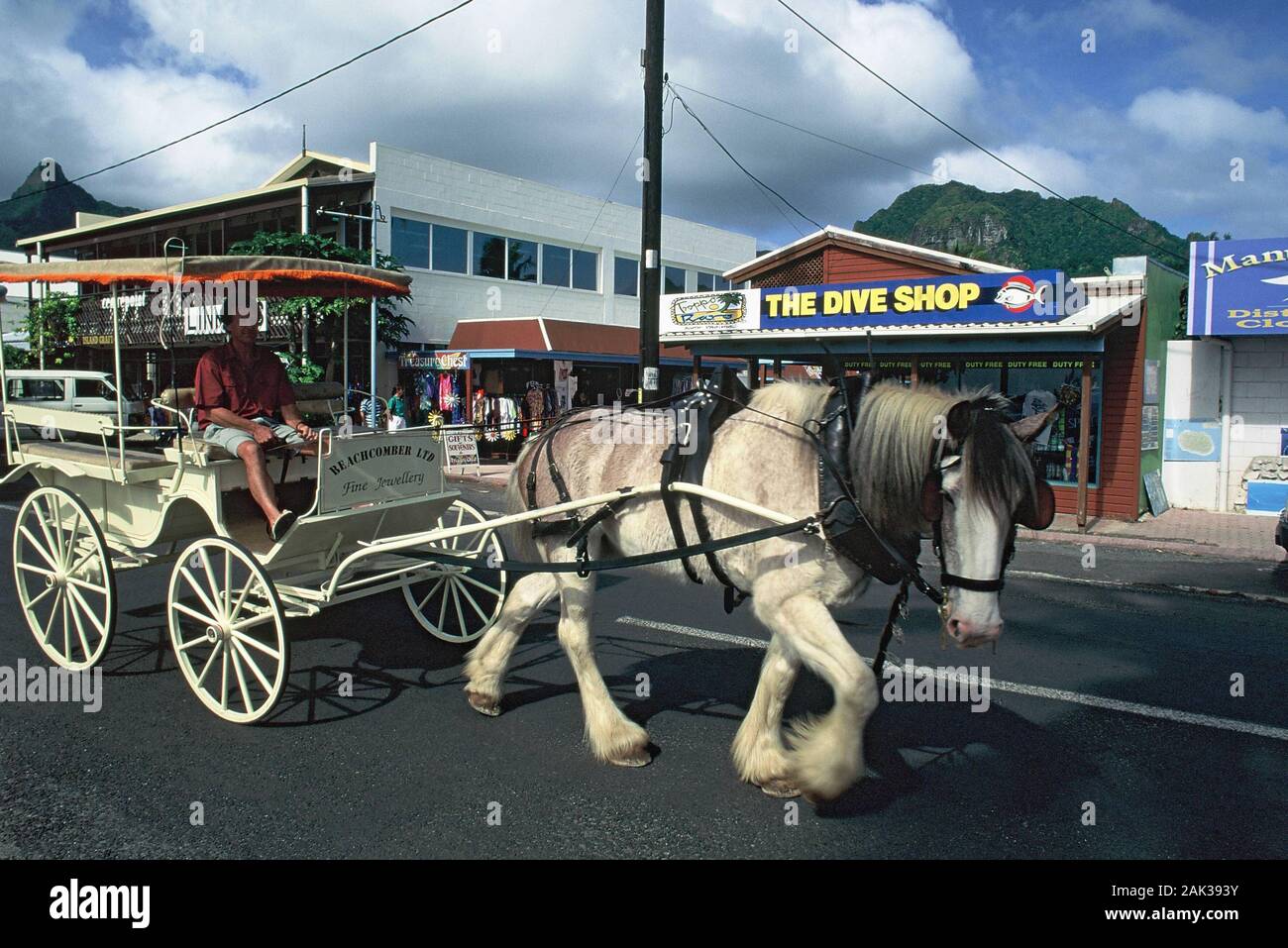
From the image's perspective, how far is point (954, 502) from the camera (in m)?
3.36

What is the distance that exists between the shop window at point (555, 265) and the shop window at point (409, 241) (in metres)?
4.54

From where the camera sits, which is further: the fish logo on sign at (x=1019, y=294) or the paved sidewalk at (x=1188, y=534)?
the fish logo on sign at (x=1019, y=294)

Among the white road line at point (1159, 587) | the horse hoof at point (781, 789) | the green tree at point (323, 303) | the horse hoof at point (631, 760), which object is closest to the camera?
the horse hoof at point (781, 789)

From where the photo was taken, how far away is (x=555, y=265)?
2792cm

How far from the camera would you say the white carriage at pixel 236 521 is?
188 inches

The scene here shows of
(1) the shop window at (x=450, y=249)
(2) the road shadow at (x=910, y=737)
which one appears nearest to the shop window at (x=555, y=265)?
(1) the shop window at (x=450, y=249)

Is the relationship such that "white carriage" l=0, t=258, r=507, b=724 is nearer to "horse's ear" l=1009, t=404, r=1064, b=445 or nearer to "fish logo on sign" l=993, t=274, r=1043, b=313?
"horse's ear" l=1009, t=404, r=1064, b=445

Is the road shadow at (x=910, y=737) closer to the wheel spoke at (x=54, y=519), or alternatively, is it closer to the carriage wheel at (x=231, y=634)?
the carriage wheel at (x=231, y=634)

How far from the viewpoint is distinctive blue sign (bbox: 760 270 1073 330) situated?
12852 millimetres

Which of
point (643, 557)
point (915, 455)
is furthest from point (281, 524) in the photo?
point (915, 455)

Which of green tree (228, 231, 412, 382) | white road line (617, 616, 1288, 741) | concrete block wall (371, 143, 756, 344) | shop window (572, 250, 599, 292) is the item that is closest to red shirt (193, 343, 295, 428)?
green tree (228, 231, 412, 382)

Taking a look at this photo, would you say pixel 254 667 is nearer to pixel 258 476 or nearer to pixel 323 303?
pixel 258 476
